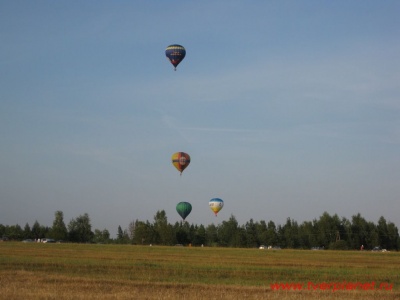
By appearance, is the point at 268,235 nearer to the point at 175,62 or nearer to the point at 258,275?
the point at 175,62

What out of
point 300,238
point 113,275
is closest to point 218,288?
point 113,275

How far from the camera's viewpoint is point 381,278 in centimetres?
3256

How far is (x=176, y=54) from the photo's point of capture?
6594 centimetres

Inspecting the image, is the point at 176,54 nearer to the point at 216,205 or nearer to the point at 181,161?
the point at 181,161

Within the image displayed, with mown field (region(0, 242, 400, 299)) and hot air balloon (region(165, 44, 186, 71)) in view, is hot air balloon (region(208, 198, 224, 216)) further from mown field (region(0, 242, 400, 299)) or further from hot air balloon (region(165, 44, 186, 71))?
mown field (region(0, 242, 400, 299))

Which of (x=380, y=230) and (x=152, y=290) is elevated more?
(x=380, y=230)

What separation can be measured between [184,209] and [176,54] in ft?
115

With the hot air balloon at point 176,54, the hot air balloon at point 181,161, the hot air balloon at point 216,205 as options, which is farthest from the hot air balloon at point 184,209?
the hot air balloon at point 176,54

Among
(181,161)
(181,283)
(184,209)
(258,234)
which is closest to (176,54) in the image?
(181,161)

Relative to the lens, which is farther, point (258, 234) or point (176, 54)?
point (258, 234)

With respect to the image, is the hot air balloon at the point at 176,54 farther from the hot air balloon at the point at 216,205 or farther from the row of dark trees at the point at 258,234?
the row of dark trees at the point at 258,234

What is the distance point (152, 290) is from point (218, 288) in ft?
8.92

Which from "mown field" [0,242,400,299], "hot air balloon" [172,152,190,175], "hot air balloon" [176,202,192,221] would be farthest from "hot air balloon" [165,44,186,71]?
"hot air balloon" [176,202,192,221]

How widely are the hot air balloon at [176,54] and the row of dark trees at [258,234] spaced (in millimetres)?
70546
